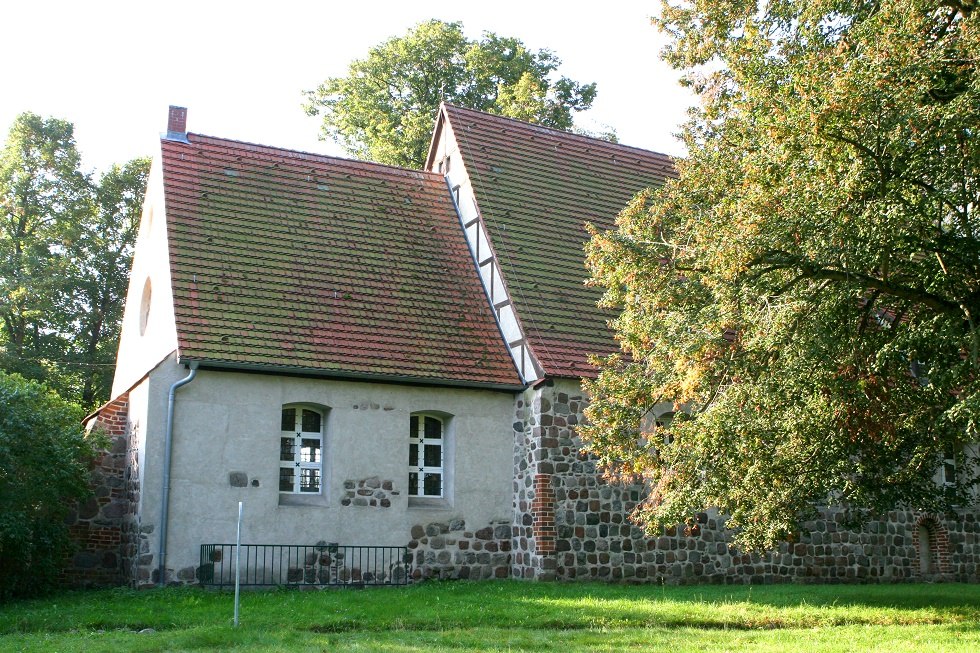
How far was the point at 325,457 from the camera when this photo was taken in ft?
50.1

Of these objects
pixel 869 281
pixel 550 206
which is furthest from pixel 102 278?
pixel 869 281

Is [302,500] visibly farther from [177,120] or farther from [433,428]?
[177,120]

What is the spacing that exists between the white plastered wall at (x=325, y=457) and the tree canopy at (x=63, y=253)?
15.4m

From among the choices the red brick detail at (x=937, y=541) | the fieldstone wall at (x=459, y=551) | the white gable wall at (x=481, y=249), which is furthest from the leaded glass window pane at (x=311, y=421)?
the red brick detail at (x=937, y=541)

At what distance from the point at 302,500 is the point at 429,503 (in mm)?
2023

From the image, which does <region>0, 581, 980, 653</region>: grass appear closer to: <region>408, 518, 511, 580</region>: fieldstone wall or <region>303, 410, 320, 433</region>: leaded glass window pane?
<region>408, 518, 511, 580</region>: fieldstone wall

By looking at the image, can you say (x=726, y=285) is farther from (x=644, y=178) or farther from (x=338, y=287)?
(x=644, y=178)

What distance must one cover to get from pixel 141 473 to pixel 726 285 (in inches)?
330

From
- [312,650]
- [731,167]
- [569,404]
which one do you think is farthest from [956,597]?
[312,650]

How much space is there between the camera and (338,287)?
16609 mm

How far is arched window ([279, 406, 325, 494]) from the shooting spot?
1511 cm

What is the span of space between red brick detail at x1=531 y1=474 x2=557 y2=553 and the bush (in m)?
6.47

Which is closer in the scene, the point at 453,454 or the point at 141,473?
the point at 141,473

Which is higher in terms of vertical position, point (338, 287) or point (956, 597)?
point (338, 287)
